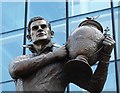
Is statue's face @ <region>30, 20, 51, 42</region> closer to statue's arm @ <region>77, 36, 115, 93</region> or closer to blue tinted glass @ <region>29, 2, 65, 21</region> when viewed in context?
statue's arm @ <region>77, 36, 115, 93</region>

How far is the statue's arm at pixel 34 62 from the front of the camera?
14.5 feet

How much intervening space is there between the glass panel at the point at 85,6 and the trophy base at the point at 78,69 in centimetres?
1075

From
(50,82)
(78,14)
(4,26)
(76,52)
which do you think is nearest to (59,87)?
(50,82)

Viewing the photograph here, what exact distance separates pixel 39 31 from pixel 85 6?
35.9 feet

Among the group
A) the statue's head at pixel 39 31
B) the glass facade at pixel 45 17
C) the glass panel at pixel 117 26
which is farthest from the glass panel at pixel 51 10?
the statue's head at pixel 39 31

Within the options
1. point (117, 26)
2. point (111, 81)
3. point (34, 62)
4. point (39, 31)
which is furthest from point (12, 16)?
point (34, 62)

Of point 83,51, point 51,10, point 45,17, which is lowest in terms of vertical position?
point 83,51

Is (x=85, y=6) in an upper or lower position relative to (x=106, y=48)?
upper

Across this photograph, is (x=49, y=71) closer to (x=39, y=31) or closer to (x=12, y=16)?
(x=39, y=31)

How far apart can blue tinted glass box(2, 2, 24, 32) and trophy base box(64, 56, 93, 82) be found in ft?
38.9

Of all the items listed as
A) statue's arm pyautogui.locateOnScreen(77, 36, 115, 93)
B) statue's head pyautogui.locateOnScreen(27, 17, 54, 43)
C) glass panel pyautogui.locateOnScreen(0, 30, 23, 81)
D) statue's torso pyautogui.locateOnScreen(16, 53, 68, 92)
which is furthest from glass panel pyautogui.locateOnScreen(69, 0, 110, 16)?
statue's torso pyautogui.locateOnScreen(16, 53, 68, 92)

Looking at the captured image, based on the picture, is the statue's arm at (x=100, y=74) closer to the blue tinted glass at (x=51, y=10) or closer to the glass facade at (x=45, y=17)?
the glass facade at (x=45, y=17)

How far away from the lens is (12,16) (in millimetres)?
16391

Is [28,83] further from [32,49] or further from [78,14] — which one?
[78,14]
